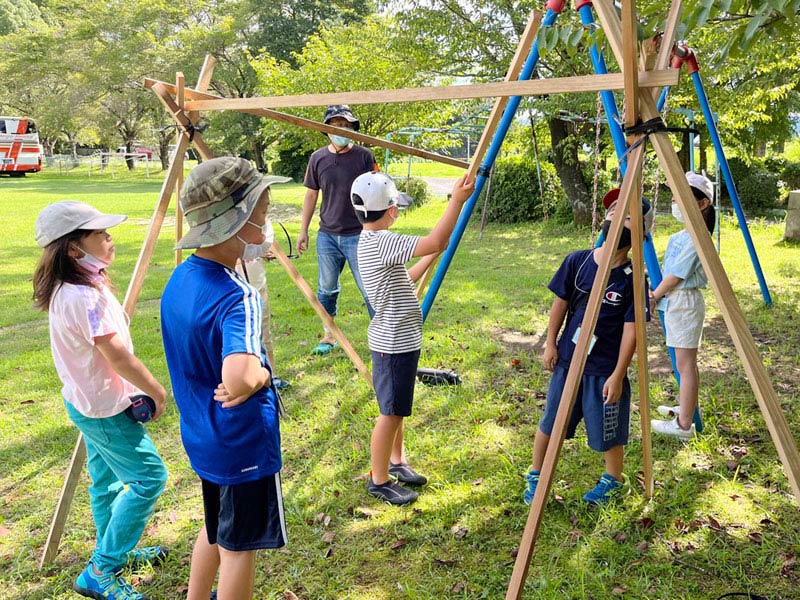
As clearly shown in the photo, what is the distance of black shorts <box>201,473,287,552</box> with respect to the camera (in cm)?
211

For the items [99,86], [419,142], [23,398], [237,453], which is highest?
[99,86]

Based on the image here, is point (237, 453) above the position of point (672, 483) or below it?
above

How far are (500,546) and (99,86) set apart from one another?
39.0 meters

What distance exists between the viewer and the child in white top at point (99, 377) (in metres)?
2.48

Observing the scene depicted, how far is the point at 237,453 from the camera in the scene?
205 centimetres

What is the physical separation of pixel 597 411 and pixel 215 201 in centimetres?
208

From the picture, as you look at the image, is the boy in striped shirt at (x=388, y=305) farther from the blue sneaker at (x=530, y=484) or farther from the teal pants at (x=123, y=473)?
the teal pants at (x=123, y=473)

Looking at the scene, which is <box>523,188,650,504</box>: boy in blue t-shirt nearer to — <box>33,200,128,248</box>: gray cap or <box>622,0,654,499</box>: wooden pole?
<box>622,0,654,499</box>: wooden pole

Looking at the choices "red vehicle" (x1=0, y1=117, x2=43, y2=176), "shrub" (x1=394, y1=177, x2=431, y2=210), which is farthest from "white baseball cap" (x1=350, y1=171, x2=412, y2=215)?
"red vehicle" (x1=0, y1=117, x2=43, y2=176)

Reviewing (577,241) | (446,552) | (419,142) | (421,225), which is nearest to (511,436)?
(446,552)

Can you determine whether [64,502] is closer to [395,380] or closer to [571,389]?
[395,380]

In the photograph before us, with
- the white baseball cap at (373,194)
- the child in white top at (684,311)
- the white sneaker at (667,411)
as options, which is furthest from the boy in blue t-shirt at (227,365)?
the white sneaker at (667,411)

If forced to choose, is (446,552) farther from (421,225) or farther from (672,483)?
(421,225)

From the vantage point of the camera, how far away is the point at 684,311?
12.7 feet
